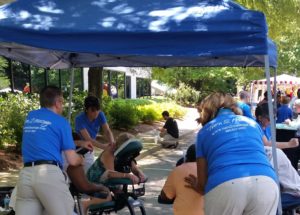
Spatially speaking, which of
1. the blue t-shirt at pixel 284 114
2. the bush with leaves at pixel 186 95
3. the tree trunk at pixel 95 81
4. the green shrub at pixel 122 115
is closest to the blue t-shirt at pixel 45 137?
the blue t-shirt at pixel 284 114

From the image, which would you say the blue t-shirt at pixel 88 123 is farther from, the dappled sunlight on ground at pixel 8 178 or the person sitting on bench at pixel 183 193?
the person sitting on bench at pixel 183 193

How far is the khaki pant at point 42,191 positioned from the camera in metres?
4.06

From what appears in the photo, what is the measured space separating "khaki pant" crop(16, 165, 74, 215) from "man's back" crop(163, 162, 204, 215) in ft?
3.17

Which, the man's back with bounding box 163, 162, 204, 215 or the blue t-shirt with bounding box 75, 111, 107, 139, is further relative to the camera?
the blue t-shirt with bounding box 75, 111, 107, 139

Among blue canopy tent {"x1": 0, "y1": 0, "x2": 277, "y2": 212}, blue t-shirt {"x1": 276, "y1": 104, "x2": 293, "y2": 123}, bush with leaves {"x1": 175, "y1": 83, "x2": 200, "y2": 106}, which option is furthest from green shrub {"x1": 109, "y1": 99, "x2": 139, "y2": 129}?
bush with leaves {"x1": 175, "y1": 83, "x2": 200, "y2": 106}

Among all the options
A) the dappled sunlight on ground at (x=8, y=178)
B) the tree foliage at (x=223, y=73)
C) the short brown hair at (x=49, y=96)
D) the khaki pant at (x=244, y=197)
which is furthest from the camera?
the tree foliage at (x=223, y=73)

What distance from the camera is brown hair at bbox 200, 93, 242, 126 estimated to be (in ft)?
11.9

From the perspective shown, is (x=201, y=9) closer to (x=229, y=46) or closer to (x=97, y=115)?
(x=229, y=46)

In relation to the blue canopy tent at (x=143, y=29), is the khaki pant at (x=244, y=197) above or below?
below

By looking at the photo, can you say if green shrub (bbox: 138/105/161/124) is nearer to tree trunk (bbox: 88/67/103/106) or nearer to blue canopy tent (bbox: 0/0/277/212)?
tree trunk (bbox: 88/67/103/106)

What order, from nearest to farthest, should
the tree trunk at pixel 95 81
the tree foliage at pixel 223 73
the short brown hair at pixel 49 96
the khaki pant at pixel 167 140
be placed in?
1. the short brown hair at pixel 49 96
2. the tree trunk at pixel 95 81
3. the khaki pant at pixel 167 140
4. the tree foliage at pixel 223 73

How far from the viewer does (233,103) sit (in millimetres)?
3682

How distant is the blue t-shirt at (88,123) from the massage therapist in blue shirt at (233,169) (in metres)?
3.57

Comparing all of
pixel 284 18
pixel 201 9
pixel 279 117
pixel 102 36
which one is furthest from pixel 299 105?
pixel 284 18
